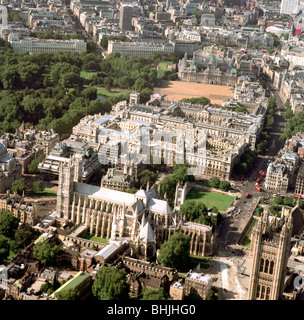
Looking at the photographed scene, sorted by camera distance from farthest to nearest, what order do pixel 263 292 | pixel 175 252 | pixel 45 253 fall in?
pixel 175 252
pixel 45 253
pixel 263 292

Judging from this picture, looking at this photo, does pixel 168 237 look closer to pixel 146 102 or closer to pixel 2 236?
pixel 2 236

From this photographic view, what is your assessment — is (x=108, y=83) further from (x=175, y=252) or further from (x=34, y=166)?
(x=175, y=252)

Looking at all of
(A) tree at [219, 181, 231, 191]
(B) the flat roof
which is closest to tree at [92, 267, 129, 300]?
(B) the flat roof

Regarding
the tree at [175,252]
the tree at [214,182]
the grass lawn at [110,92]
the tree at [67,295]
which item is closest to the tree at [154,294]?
the tree at [175,252]

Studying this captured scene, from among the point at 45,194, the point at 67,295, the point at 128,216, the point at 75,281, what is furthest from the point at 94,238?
the point at 67,295
